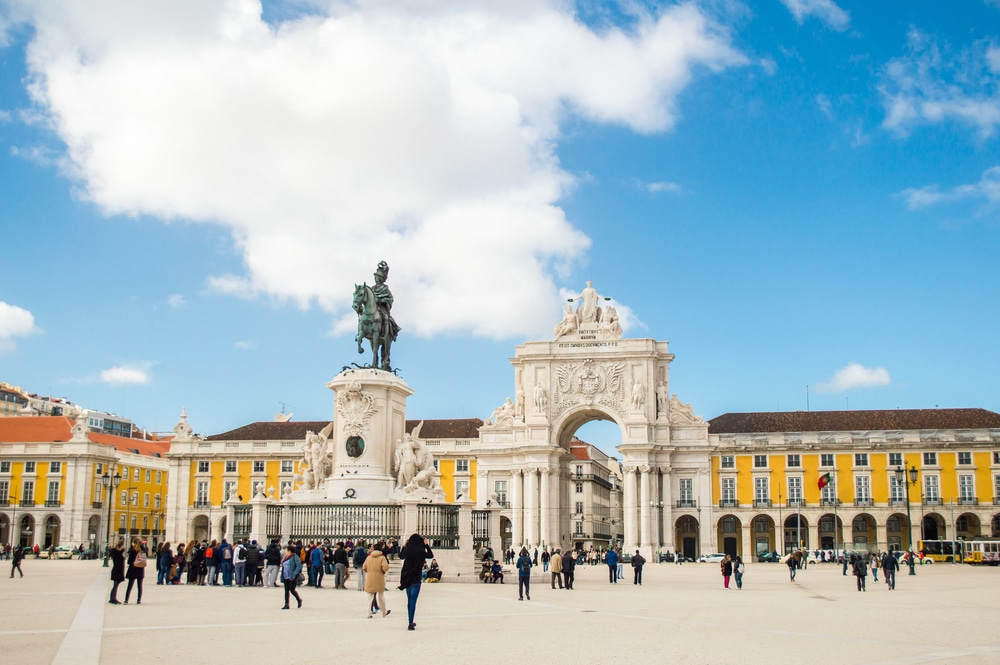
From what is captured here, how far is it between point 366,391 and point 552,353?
46680 millimetres

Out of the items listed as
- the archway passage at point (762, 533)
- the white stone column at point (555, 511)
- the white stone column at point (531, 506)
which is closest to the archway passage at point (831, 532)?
the archway passage at point (762, 533)

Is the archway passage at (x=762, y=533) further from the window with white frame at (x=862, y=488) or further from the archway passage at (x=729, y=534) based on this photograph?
the window with white frame at (x=862, y=488)

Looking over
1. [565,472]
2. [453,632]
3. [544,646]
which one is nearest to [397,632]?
[453,632]

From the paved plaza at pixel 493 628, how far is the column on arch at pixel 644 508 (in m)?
45.5

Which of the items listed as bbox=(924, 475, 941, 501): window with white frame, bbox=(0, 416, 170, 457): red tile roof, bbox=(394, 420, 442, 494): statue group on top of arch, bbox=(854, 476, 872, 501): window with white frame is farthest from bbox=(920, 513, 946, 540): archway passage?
bbox=(0, 416, 170, 457): red tile roof

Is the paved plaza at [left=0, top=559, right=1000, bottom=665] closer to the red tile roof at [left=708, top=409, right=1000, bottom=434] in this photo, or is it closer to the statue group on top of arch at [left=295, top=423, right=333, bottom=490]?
the statue group on top of arch at [left=295, top=423, right=333, bottom=490]

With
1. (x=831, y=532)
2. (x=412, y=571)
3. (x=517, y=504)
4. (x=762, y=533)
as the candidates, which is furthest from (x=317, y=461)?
(x=831, y=532)

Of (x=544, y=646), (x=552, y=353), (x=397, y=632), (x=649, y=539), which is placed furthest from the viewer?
(x=552, y=353)

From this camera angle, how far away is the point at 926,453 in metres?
71.5

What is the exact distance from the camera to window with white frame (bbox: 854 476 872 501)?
237ft

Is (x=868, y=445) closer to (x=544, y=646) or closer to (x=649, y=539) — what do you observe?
(x=649, y=539)

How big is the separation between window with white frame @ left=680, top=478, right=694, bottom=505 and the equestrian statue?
4713 centimetres

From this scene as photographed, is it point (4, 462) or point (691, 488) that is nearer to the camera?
point (691, 488)

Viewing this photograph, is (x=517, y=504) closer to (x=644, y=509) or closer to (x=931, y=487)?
(x=644, y=509)
